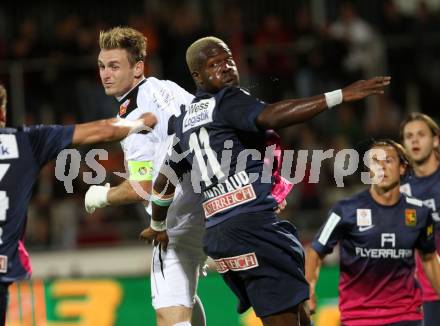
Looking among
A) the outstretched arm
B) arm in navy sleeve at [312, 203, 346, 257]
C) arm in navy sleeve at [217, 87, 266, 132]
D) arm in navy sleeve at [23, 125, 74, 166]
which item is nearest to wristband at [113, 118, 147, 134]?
arm in navy sleeve at [23, 125, 74, 166]

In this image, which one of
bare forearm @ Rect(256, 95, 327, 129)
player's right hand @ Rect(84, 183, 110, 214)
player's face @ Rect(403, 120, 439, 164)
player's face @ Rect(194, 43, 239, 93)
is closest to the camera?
bare forearm @ Rect(256, 95, 327, 129)

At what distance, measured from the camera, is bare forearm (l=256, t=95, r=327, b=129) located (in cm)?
510

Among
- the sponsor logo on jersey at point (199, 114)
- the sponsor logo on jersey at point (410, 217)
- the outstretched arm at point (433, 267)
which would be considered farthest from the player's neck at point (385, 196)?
the sponsor logo on jersey at point (199, 114)

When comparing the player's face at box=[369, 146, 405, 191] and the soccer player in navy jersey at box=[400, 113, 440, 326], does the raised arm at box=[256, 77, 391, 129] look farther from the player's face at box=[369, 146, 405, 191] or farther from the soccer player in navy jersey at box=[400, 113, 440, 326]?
the soccer player in navy jersey at box=[400, 113, 440, 326]

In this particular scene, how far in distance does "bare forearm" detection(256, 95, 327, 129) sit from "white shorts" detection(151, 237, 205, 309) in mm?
1651

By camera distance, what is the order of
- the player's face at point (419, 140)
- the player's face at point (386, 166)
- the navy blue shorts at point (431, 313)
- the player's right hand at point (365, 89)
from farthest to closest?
the player's face at point (419, 140)
the navy blue shorts at point (431, 313)
the player's face at point (386, 166)
the player's right hand at point (365, 89)

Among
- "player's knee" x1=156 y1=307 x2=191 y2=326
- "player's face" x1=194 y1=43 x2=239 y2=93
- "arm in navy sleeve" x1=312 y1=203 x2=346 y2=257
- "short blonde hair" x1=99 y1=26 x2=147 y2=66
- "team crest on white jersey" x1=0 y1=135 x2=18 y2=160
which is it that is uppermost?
"short blonde hair" x1=99 y1=26 x2=147 y2=66

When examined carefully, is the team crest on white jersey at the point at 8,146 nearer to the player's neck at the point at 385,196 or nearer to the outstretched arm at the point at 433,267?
the player's neck at the point at 385,196

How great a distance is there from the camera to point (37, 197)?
12.2 m

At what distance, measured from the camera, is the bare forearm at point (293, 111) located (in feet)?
16.7

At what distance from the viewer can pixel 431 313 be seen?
745cm

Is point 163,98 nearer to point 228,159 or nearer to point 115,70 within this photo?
point 115,70

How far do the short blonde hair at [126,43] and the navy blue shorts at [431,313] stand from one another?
2.89 metres

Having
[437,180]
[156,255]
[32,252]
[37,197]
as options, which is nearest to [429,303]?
[437,180]
